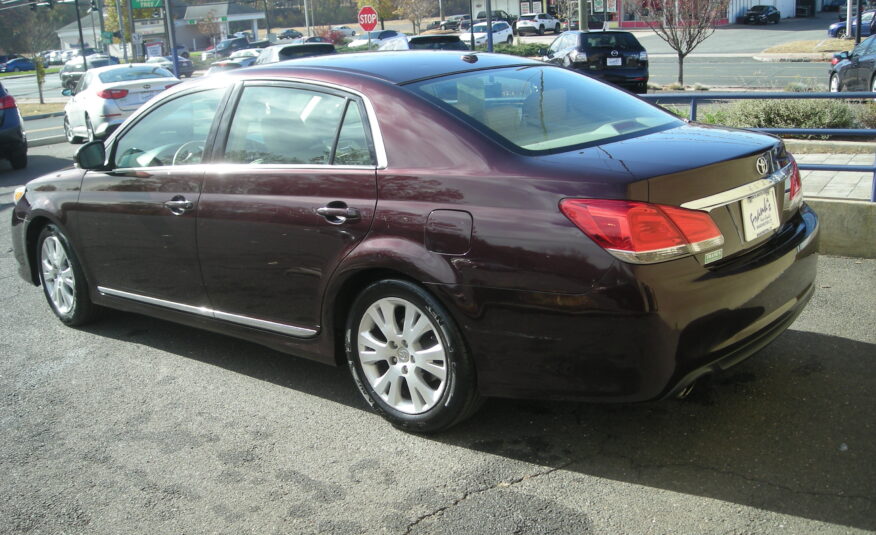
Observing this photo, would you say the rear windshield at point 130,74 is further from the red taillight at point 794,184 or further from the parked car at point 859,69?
the red taillight at point 794,184

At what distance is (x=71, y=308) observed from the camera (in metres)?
5.87

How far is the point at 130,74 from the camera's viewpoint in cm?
1781

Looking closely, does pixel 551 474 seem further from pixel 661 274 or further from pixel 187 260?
pixel 187 260

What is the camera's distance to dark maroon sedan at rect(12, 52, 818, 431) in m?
3.33

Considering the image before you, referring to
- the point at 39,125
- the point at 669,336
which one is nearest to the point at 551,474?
the point at 669,336

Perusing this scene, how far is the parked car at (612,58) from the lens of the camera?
21328 mm

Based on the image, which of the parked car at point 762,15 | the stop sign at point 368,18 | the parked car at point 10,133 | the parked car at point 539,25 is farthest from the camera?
the parked car at point 539,25

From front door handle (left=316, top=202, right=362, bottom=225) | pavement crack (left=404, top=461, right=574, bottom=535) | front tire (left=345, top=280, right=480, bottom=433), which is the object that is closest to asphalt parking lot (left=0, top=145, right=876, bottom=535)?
pavement crack (left=404, top=461, right=574, bottom=535)

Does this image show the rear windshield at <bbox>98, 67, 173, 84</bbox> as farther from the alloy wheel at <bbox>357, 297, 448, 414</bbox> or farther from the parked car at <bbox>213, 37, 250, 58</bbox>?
the parked car at <bbox>213, 37, 250, 58</bbox>

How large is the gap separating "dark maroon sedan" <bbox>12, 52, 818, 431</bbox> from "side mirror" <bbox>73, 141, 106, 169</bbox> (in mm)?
20

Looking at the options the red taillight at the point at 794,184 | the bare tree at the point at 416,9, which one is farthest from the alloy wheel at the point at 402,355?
the bare tree at the point at 416,9

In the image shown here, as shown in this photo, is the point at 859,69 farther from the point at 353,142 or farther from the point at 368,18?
the point at 368,18

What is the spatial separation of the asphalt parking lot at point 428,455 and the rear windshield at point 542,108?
1277 mm

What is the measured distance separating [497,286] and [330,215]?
0.94 m
